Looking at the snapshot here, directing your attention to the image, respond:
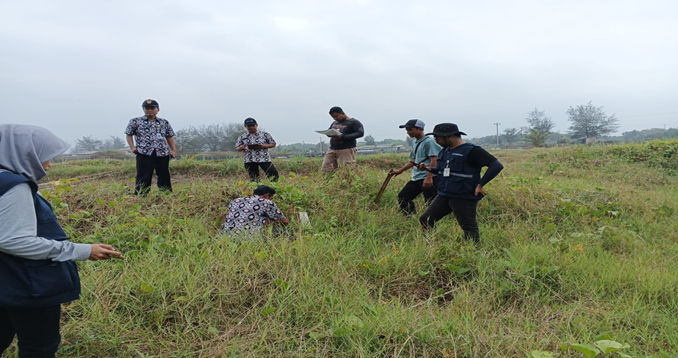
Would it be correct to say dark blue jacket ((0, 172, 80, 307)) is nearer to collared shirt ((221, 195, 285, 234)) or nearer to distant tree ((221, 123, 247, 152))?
collared shirt ((221, 195, 285, 234))

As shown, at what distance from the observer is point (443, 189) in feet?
11.7

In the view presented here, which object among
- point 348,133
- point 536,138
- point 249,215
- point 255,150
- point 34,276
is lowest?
point 249,215

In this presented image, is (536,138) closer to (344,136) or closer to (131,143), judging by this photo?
(344,136)

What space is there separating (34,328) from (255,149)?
4284 millimetres

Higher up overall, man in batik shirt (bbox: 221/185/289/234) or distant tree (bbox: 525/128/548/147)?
distant tree (bbox: 525/128/548/147)

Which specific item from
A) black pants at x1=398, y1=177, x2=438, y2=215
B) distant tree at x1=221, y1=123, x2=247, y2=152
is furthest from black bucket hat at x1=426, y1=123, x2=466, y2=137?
distant tree at x1=221, y1=123, x2=247, y2=152

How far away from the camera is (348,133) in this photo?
569 cm

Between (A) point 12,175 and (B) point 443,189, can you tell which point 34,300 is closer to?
(A) point 12,175

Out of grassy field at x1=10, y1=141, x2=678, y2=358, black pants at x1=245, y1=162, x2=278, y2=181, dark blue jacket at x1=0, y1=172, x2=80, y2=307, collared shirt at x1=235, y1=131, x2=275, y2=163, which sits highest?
collared shirt at x1=235, y1=131, x2=275, y2=163

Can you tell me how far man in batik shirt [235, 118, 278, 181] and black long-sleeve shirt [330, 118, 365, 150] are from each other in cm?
103

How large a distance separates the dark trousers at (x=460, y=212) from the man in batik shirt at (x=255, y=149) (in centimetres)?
277

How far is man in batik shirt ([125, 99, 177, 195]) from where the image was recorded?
15.8 ft

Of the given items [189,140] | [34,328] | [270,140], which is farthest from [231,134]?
[34,328]

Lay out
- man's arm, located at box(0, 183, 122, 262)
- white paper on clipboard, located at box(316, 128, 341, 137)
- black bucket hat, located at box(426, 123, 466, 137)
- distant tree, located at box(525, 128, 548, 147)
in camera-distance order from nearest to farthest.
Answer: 1. man's arm, located at box(0, 183, 122, 262)
2. black bucket hat, located at box(426, 123, 466, 137)
3. white paper on clipboard, located at box(316, 128, 341, 137)
4. distant tree, located at box(525, 128, 548, 147)
